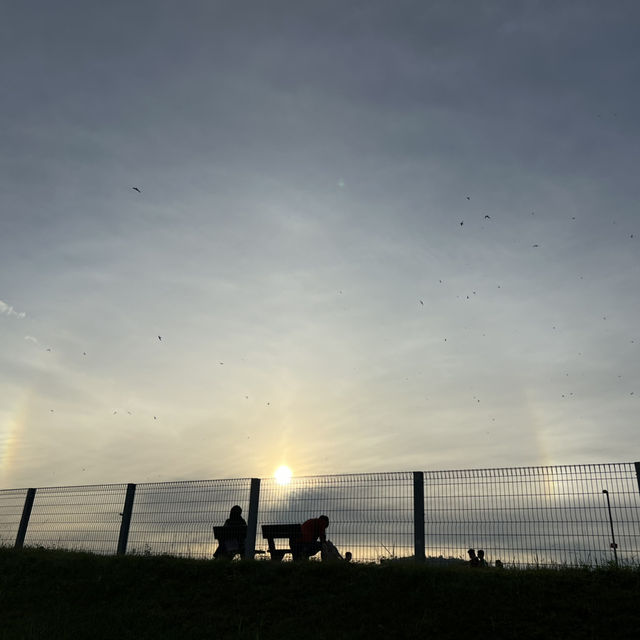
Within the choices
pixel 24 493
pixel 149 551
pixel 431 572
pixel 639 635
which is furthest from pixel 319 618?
pixel 24 493

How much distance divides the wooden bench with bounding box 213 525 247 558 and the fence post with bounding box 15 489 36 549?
663 cm

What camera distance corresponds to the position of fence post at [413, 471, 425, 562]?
1238 cm

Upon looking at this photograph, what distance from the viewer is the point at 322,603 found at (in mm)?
10609

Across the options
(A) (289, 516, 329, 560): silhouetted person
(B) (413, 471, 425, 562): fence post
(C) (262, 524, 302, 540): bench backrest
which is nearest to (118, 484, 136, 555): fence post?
(C) (262, 524, 302, 540): bench backrest

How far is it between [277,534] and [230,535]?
3.72 ft

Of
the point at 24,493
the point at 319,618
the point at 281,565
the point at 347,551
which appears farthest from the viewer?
the point at 24,493

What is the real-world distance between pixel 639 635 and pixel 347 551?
6250mm

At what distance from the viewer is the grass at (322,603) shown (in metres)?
9.16

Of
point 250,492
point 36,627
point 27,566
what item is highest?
point 250,492

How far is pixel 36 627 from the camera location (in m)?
10.6

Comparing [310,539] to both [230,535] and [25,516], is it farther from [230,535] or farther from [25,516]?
[25,516]

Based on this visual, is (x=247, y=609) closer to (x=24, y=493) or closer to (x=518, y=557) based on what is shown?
(x=518, y=557)

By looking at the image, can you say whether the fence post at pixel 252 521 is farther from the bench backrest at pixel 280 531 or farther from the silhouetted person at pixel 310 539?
the silhouetted person at pixel 310 539

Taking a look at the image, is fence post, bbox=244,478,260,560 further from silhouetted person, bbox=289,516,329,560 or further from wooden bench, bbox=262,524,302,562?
silhouetted person, bbox=289,516,329,560
